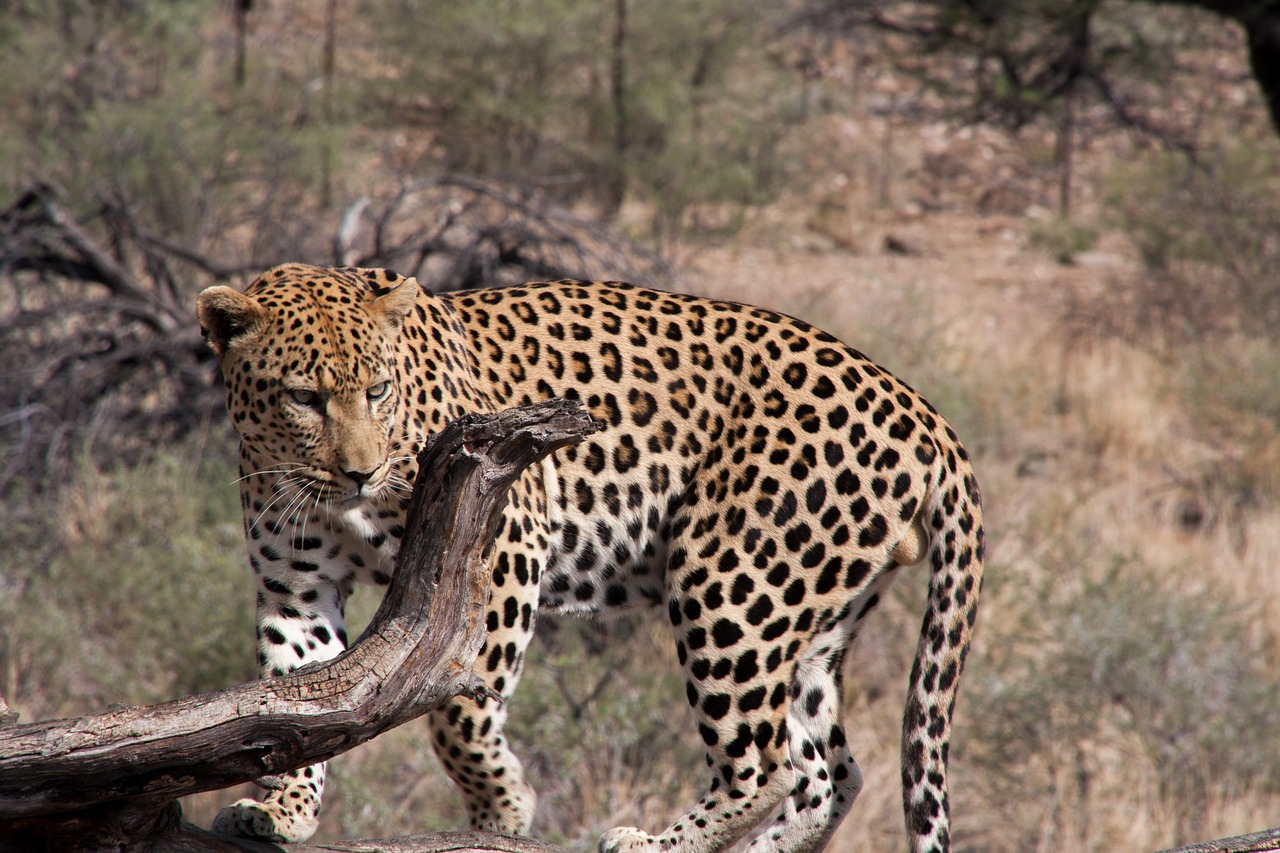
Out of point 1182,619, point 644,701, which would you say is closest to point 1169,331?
point 1182,619

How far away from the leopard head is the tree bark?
894 mm

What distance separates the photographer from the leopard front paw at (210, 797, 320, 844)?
4.04 metres

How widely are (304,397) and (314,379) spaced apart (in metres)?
0.07

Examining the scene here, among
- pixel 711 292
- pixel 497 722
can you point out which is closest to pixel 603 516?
pixel 497 722

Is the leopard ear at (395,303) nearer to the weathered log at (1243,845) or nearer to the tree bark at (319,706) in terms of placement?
the tree bark at (319,706)

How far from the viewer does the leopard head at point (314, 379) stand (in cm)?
400

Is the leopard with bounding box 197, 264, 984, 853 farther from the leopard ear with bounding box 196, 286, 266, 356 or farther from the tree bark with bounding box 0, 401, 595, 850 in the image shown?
the tree bark with bounding box 0, 401, 595, 850

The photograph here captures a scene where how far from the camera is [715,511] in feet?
15.0

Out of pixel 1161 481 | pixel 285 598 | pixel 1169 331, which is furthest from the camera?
pixel 1169 331

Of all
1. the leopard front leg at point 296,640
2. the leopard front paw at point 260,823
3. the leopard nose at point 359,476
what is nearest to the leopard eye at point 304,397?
the leopard nose at point 359,476

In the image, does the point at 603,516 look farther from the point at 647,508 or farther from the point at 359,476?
the point at 359,476

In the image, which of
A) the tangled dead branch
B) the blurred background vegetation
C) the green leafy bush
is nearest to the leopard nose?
the blurred background vegetation

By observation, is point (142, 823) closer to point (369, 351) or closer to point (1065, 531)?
point (369, 351)

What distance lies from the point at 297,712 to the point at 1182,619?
7767mm
